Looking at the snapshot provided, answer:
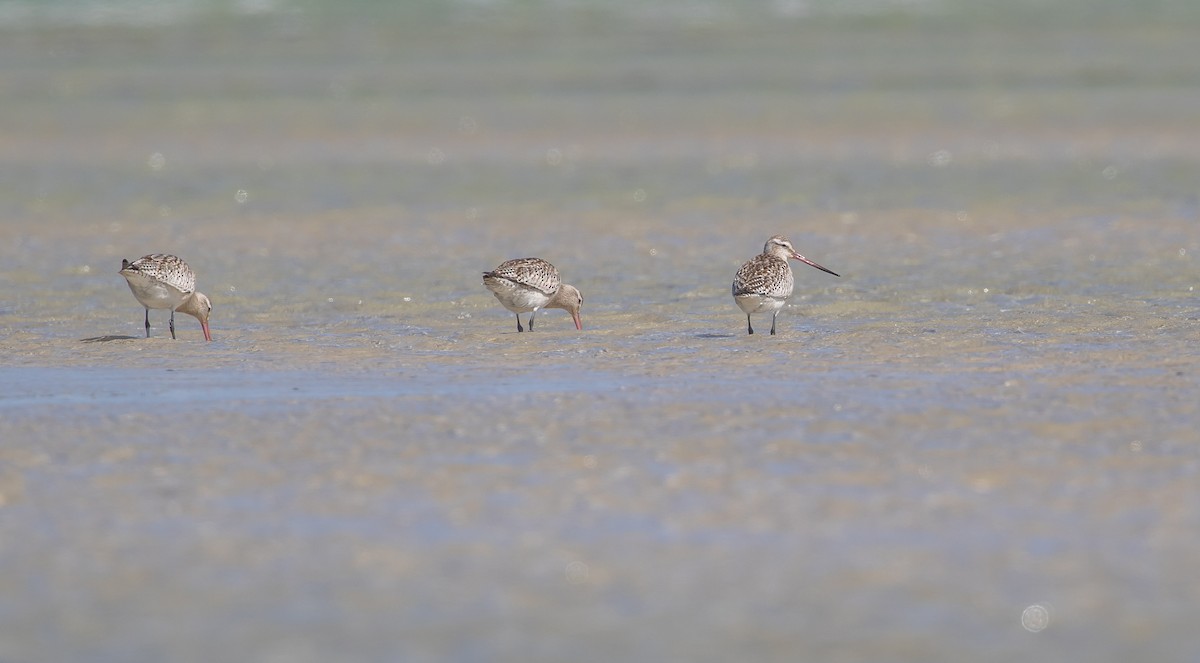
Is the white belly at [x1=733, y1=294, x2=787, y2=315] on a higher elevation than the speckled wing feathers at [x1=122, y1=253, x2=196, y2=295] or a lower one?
lower

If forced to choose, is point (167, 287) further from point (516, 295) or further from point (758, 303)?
point (758, 303)

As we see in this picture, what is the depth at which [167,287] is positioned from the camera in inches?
489

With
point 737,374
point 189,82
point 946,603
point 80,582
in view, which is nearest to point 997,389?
point 737,374

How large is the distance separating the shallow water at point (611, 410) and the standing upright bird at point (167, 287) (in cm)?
22

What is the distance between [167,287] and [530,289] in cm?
257

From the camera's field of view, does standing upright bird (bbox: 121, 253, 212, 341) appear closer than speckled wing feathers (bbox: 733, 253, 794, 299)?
No

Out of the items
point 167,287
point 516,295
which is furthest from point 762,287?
point 167,287

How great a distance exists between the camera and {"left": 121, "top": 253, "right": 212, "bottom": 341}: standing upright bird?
489 inches

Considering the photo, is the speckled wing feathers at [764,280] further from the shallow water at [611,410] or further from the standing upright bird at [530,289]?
the standing upright bird at [530,289]

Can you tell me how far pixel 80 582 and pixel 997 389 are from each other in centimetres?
517

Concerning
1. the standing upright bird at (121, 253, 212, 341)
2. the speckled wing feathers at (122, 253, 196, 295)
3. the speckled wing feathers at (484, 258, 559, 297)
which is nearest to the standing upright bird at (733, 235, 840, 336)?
the speckled wing feathers at (484, 258, 559, 297)

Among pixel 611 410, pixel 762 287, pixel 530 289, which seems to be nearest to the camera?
pixel 611 410

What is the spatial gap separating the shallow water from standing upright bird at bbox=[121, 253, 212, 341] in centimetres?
22

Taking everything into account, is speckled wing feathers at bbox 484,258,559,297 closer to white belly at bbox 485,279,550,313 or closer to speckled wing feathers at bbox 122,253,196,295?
white belly at bbox 485,279,550,313
